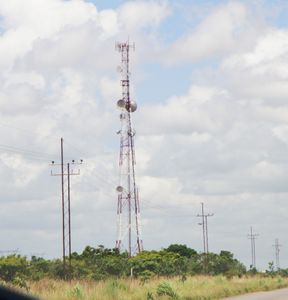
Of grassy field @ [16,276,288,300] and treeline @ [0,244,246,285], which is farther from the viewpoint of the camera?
treeline @ [0,244,246,285]

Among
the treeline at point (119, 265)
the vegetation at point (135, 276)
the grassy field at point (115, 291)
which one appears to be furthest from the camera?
the treeline at point (119, 265)

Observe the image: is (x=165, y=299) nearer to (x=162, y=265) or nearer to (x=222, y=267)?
(x=162, y=265)

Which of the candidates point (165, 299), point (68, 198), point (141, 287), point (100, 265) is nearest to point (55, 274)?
point (68, 198)

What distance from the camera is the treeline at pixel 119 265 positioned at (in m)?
→ 49.5

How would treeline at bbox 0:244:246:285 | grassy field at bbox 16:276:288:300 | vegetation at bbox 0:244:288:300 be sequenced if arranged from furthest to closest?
treeline at bbox 0:244:246:285 → vegetation at bbox 0:244:288:300 → grassy field at bbox 16:276:288:300

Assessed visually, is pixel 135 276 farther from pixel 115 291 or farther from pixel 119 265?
pixel 115 291

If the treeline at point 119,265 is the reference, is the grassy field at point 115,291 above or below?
below

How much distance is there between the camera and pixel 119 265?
72938 millimetres

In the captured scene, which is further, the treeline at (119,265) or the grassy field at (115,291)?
the treeline at (119,265)

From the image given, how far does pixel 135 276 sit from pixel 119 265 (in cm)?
757

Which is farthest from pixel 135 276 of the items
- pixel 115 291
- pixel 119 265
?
pixel 115 291

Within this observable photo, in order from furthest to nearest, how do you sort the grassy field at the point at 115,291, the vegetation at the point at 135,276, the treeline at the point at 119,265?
1. the treeline at the point at 119,265
2. the vegetation at the point at 135,276
3. the grassy field at the point at 115,291

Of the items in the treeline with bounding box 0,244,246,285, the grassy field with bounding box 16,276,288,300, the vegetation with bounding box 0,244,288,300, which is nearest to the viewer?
the grassy field with bounding box 16,276,288,300

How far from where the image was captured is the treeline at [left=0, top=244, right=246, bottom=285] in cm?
4953
